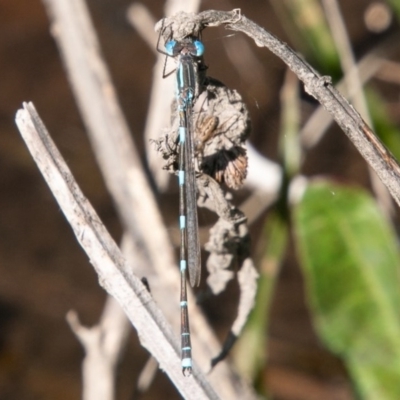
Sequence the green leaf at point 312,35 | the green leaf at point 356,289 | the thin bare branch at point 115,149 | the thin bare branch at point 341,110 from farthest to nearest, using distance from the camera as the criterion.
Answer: the green leaf at point 312,35
the green leaf at point 356,289
the thin bare branch at point 115,149
the thin bare branch at point 341,110

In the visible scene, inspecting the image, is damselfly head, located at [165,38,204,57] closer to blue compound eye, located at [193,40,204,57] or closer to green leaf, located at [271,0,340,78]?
blue compound eye, located at [193,40,204,57]

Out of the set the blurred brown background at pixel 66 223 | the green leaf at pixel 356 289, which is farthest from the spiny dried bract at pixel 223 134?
the blurred brown background at pixel 66 223

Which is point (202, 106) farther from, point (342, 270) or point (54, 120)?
point (54, 120)

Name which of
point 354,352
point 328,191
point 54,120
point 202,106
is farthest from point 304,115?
point 202,106

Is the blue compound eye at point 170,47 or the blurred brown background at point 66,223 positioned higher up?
the blurred brown background at point 66,223

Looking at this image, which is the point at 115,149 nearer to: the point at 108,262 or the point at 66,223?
the point at 108,262

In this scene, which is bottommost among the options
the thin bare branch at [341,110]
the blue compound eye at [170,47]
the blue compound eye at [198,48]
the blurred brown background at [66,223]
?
the thin bare branch at [341,110]

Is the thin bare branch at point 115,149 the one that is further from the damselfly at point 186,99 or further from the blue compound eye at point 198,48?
the blue compound eye at point 198,48

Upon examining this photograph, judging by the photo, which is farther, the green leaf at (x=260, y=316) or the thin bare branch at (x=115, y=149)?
the green leaf at (x=260, y=316)
